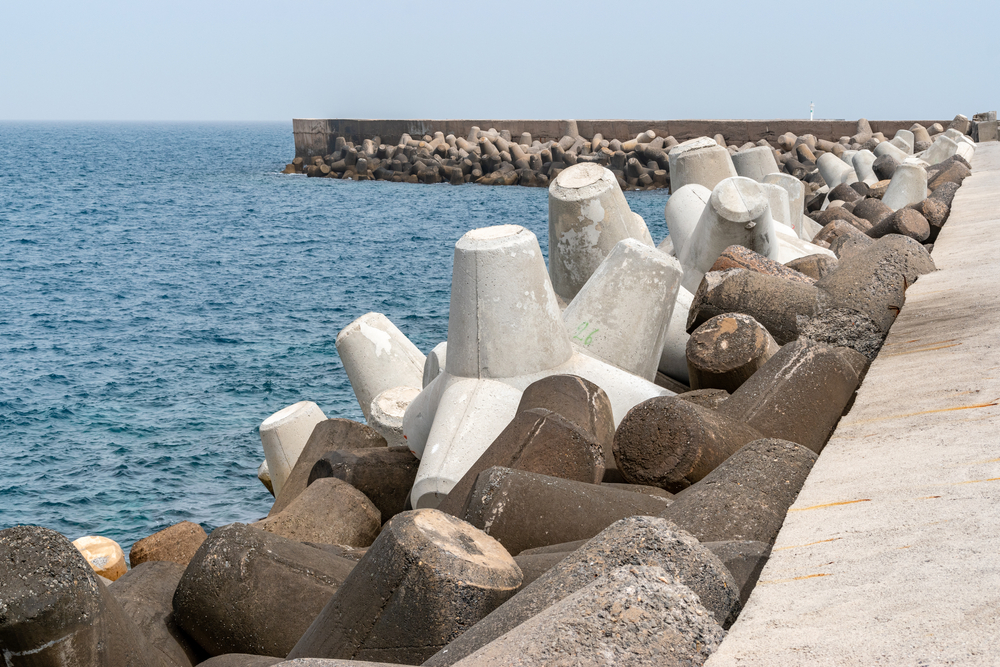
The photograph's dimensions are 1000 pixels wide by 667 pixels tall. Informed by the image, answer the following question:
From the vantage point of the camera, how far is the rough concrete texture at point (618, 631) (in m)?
1.44

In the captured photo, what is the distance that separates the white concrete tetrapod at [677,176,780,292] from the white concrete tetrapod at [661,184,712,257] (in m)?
0.77

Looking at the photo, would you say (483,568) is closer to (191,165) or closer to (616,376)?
(616,376)

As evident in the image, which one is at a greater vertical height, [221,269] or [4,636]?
[4,636]

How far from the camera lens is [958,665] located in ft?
4.23

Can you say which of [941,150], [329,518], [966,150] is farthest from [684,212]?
[966,150]

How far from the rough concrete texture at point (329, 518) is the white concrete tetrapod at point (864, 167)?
13584 millimetres

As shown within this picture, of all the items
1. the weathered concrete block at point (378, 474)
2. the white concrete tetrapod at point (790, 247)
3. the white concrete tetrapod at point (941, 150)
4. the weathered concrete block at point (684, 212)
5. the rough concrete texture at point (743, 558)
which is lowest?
the weathered concrete block at point (378, 474)

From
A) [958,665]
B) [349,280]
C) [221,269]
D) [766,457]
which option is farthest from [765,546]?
[221,269]

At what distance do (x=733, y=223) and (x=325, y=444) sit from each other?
3.18 metres

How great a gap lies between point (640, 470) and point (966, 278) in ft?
5.88

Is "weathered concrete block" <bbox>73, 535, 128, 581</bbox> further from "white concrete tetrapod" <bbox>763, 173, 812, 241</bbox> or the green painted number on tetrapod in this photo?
"white concrete tetrapod" <bbox>763, 173, 812, 241</bbox>

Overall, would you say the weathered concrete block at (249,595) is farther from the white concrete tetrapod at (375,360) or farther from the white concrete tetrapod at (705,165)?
the white concrete tetrapod at (705,165)

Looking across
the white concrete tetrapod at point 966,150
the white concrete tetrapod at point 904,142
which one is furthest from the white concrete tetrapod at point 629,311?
the white concrete tetrapod at point 904,142

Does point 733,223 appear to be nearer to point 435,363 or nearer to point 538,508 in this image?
point 435,363
